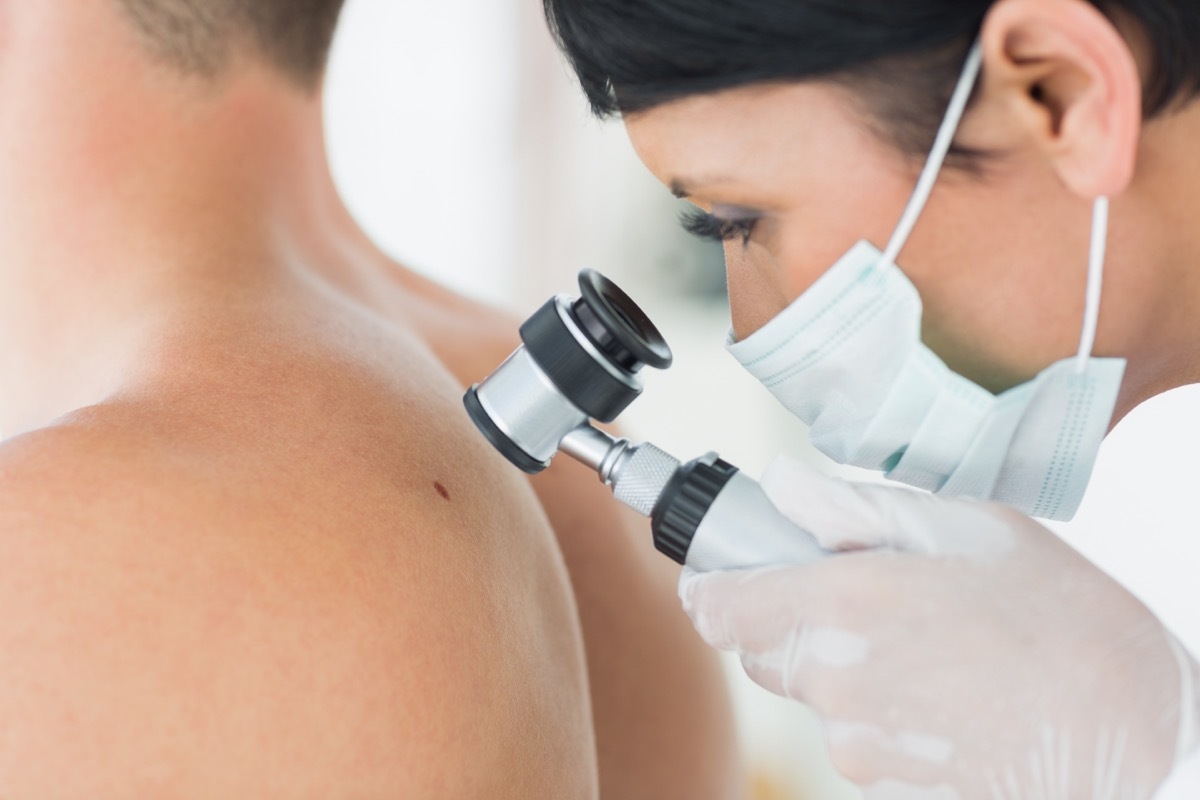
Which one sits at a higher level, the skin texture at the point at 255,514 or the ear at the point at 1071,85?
the ear at the point at 1071,85

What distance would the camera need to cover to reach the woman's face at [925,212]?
0.71 metres

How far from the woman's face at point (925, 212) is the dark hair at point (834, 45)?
19mm

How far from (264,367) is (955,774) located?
53 cm

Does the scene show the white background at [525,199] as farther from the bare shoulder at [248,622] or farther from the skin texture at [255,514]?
the bare shoulder at [248,622]

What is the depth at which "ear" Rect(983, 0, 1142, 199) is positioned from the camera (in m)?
0.63

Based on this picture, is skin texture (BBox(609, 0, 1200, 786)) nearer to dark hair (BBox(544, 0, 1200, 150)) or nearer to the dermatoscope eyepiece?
dark hair (BBox(544, 0, 1200, 150))

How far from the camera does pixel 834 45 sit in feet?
2.16

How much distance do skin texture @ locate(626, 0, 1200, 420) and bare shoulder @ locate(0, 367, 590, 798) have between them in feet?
1.01

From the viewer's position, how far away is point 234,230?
35.3 inches

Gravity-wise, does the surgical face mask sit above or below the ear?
below

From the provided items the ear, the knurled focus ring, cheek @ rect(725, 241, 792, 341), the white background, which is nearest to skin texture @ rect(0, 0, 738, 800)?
the knurled focus ring

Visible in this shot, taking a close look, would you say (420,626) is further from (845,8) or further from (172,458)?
(845,8)

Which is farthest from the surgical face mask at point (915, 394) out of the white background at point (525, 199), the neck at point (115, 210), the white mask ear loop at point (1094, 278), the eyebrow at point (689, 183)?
the white background at point (525, 199)

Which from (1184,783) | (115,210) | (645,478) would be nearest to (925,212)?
(645,478)
